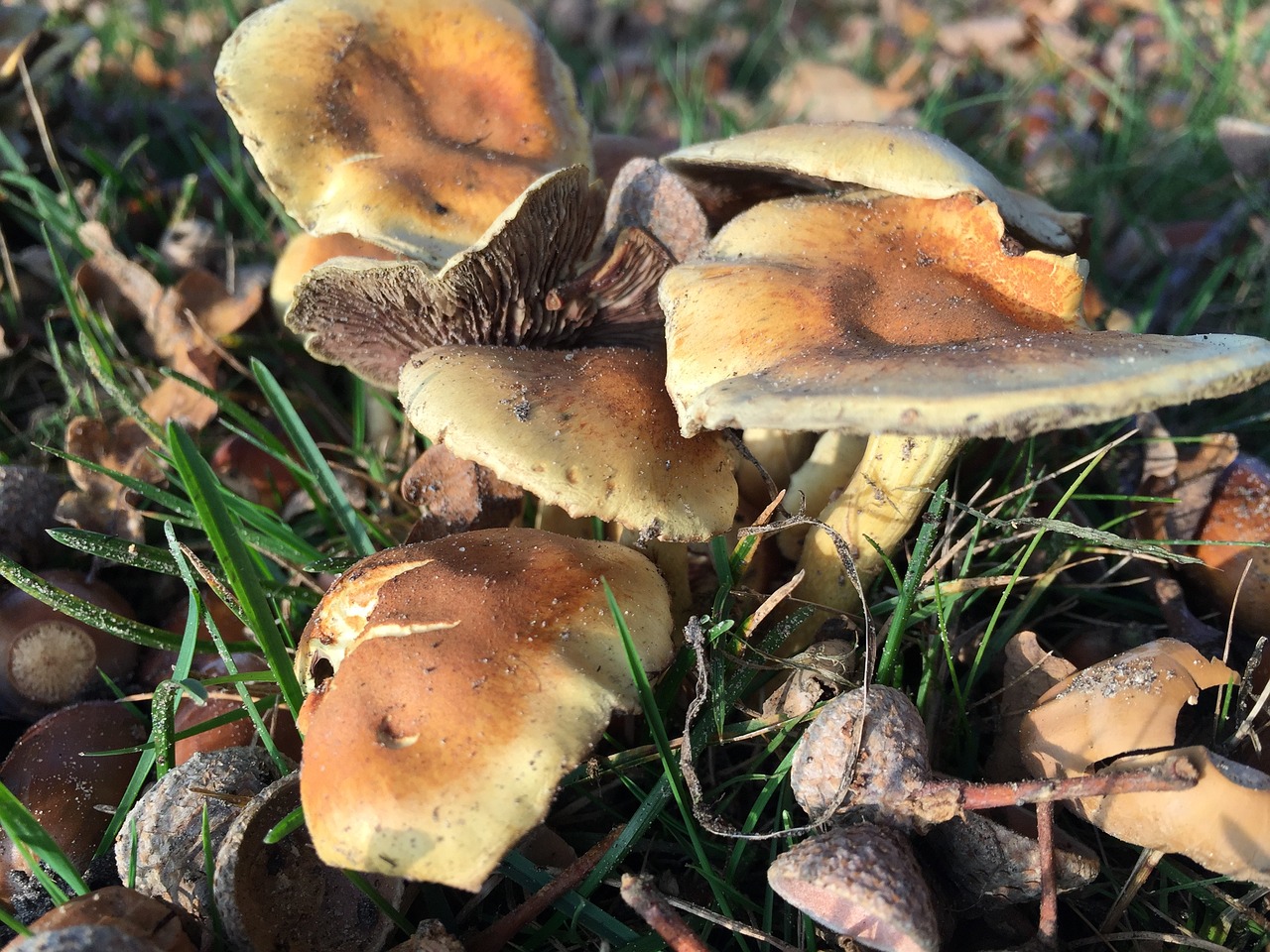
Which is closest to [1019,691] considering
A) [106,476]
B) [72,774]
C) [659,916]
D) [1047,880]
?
[1047,880]

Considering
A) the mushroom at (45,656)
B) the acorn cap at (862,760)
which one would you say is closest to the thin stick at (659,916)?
the acorn cap at (862,760)

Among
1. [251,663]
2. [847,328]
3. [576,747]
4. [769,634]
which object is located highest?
[847,328]

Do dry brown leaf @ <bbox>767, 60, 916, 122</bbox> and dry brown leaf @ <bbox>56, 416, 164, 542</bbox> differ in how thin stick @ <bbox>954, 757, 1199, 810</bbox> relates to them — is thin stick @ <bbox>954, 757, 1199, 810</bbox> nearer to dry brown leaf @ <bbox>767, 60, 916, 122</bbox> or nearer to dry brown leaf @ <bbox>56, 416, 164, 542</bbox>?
dry brown leaf @ <bbox>56, 416, 164, 542</bbox>

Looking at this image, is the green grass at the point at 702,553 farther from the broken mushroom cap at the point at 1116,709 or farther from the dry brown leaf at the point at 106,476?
the broken mushroom cap at the point at 1116,709

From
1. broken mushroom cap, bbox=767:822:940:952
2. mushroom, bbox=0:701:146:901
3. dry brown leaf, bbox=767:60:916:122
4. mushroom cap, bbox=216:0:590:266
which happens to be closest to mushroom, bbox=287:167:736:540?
mushroom cap, bbox=216:0:590:266

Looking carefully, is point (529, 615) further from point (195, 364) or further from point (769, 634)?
point (195, 364)

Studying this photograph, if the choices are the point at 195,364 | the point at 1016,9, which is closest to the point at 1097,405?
the point at 195,364

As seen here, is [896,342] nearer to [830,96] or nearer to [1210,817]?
[1210,817]
